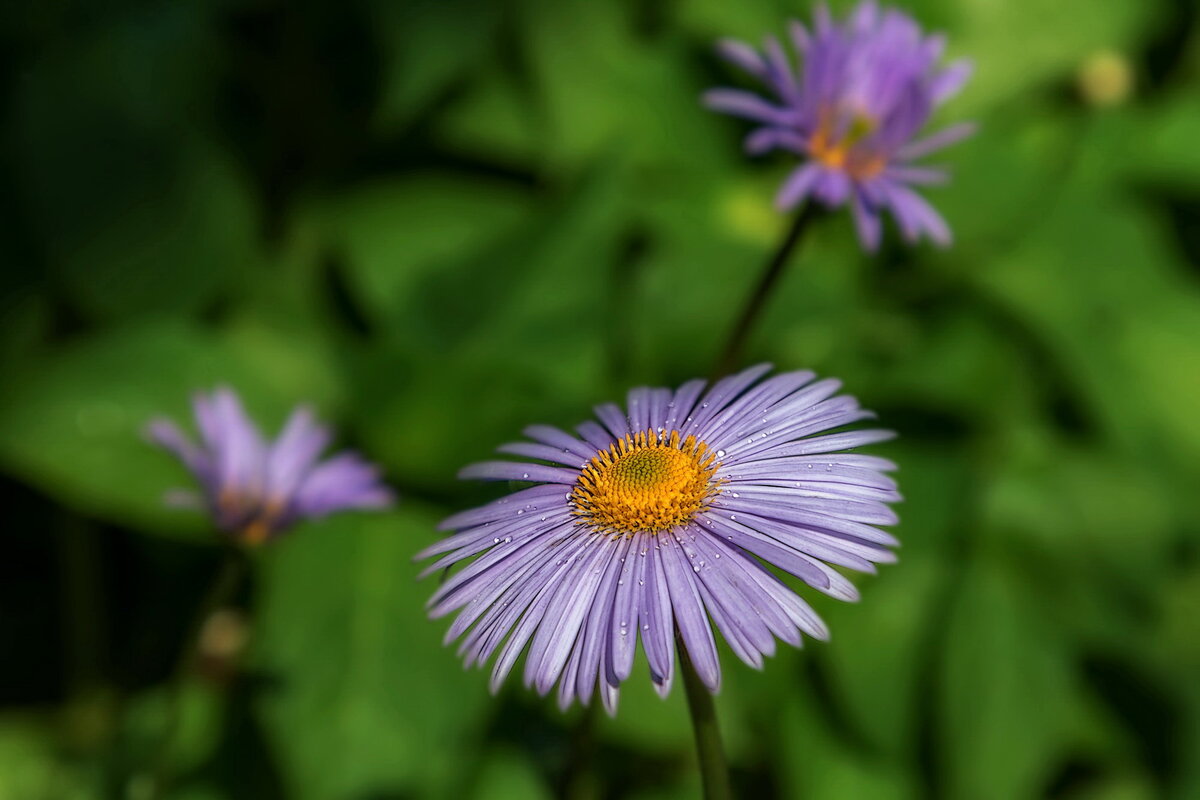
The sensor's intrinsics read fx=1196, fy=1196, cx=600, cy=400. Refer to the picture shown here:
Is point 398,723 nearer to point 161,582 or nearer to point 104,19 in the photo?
point 161,582

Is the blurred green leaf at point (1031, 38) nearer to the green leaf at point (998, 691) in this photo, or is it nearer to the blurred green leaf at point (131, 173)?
the green leaf at point (998, 691)

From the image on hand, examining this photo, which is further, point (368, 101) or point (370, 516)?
point (368, 101)

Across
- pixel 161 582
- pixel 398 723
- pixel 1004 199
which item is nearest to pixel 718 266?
pixel 1004 199

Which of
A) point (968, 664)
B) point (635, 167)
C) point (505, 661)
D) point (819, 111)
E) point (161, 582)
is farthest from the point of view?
point (635, 167)

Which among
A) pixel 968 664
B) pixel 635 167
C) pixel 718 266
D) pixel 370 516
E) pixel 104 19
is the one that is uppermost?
pixel 104 19

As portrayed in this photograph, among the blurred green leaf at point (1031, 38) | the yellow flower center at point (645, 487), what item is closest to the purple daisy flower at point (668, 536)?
the yellow flower center at point (645, 487)

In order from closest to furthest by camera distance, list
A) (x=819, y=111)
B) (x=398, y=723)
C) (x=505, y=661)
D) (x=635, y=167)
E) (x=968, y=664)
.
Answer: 1. (x=505, y=661)
2. (x=819, y=111)
3. (x=398, y=723)
4. (x=968, y=664)
5. (x=635, y=167)

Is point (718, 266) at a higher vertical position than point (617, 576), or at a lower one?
higher
